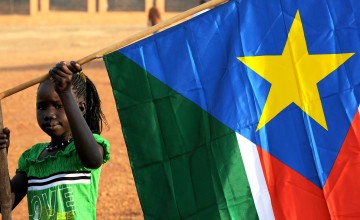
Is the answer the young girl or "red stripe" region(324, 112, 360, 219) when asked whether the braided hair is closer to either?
the young girl

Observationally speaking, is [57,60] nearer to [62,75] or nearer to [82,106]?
[82,106]

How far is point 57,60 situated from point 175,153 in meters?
21.9

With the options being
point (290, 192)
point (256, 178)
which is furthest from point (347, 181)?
point (256, 178)

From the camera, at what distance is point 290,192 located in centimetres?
445

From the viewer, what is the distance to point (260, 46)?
450cm

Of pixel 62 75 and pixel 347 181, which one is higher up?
pixel 62 75

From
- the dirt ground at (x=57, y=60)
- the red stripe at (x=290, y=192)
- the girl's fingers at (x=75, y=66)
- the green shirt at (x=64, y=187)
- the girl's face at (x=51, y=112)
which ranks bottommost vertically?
the red stripe at (x=290, y=192)

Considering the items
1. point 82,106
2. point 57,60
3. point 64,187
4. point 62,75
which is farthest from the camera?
point 57,60

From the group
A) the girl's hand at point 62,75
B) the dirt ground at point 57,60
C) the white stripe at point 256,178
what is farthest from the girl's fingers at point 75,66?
the dirt ground at point 57,60

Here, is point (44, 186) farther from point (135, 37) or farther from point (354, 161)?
point (354, 161)

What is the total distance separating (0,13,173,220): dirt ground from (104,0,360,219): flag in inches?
112

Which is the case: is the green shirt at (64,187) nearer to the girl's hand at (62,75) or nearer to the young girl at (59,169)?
the young girl at (59,169)

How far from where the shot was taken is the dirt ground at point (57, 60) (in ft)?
30.6

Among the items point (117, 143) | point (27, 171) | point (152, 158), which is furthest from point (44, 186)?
point (117, 143)
